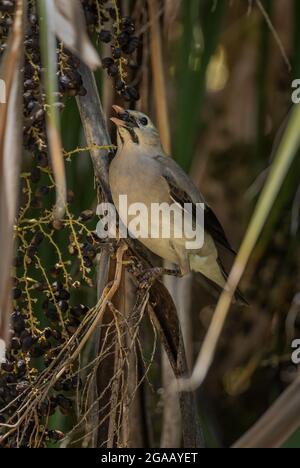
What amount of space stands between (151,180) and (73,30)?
1550 millimetres

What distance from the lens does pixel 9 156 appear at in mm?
1296

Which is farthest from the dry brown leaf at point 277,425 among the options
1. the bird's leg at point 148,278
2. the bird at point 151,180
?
the bird at point 151,180

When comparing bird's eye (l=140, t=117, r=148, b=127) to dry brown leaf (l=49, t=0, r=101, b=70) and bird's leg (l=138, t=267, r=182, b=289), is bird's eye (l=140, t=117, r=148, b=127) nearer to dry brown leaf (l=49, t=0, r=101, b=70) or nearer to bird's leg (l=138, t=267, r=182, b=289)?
bird's leg (l=138, t=267, r=182, b=289)

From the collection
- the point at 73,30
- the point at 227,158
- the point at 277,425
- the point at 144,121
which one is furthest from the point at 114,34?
the point at 227,158

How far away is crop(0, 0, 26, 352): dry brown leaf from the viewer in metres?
1.24

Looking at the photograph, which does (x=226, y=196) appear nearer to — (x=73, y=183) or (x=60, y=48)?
(x=73, y=183)

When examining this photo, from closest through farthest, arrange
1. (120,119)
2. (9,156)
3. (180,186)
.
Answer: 1. (9,156)
2. (120,119)
3. (180,186)

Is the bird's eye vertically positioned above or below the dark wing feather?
above

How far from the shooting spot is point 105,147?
6.91 ft

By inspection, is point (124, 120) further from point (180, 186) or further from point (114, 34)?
point (114, 34)

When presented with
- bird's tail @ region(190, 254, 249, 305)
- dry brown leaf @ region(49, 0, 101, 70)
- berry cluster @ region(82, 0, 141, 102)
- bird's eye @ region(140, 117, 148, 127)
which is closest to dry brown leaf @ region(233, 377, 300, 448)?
dry brown leaf @ region(49, 0, 101, 70)

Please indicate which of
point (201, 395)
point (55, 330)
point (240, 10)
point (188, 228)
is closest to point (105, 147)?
point (55, 330)

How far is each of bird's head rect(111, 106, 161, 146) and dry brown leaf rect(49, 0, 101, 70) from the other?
42.8 inches

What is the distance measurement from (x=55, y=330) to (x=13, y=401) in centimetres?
25
